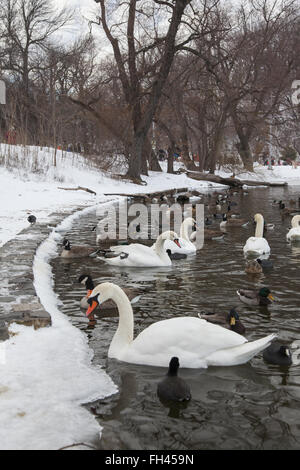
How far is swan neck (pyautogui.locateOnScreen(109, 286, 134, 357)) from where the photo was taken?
493 centimetres

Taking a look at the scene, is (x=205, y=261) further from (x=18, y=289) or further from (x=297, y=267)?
(x=18, y=289)

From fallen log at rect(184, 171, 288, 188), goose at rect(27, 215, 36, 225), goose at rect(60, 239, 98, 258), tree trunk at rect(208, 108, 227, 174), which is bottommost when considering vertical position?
goose at rect(60, 239, 98, 258)

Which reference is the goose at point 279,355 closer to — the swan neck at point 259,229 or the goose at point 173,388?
the goose at point 173,388

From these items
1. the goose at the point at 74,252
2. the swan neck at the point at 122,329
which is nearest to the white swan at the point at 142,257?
the goose at the point at 74,252

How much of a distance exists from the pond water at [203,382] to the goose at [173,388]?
0.23ft

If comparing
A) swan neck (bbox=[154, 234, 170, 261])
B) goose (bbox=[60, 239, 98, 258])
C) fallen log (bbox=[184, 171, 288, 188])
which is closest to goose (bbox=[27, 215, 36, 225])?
goose (bbox=[60, 239, 98, 258])

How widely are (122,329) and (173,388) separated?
3.78 ft

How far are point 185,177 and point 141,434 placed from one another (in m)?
29.4

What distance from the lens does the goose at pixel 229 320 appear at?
5531mm

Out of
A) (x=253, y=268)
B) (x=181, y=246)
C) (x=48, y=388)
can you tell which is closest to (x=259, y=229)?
(x=181, y=246)

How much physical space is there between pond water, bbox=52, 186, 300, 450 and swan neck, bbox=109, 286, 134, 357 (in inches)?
5.6

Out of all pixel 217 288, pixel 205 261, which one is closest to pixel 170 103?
pixel 205 261

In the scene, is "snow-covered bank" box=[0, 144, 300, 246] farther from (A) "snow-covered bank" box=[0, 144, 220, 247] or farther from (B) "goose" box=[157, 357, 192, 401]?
(B) "goose" box=[157, 357, 192, 401]
